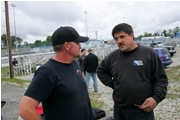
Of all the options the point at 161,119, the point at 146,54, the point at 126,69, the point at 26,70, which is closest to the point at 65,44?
the point at 126,69

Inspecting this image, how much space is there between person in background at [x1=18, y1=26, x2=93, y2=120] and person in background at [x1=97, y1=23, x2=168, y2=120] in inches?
26.3

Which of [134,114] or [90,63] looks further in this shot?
[90,63]

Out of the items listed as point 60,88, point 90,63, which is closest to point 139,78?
point 60,88

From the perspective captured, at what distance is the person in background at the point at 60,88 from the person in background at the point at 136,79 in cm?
67

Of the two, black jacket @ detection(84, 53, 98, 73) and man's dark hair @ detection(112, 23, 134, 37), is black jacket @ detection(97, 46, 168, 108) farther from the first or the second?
black jacket @ detection(84, 53, 98, 73)

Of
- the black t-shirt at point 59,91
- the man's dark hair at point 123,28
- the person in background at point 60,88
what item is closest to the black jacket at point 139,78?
the man's dark hair at point 123,28

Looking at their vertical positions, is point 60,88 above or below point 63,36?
below

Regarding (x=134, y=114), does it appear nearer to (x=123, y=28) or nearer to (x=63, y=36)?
(x=123, y=28)

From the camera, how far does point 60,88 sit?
6.23ft

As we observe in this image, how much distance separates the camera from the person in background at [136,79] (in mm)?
2564

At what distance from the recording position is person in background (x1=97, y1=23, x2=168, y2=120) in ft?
8.41

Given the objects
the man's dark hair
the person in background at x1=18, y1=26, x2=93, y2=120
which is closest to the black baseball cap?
the person in background at x1=18, y1=26, x2=93, y2=120

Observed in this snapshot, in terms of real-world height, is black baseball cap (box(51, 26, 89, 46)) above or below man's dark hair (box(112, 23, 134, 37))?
below

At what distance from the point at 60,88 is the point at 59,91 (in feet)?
0.10
